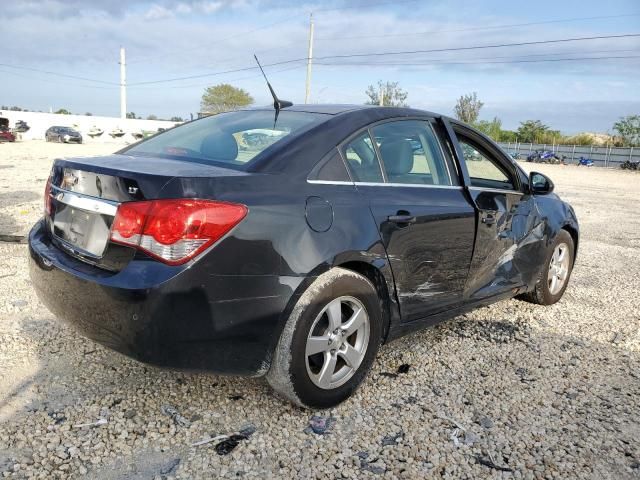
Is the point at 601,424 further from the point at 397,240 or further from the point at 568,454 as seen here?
the point at 397,240

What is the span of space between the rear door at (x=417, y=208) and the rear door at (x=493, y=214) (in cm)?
13

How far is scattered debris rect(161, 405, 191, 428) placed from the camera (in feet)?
8.56

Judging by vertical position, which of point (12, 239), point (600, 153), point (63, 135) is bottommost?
point (63, 135)

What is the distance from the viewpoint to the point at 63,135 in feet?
129

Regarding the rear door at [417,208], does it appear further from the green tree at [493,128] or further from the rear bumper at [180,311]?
the green tree at [493,128]

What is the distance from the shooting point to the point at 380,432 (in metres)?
2.62

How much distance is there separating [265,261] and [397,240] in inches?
33.6

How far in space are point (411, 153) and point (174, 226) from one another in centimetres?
167

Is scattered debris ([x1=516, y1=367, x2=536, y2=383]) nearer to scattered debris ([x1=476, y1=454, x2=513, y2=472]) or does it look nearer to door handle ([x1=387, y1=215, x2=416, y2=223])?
scattered debris ([x1=476, y1=454, x2=513, y2=472])

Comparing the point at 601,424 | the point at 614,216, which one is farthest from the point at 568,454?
the point at 614,216

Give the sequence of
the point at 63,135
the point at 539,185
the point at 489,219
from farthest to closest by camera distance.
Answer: the point at 63,135 < the point at 539,185 < the point at 489,219

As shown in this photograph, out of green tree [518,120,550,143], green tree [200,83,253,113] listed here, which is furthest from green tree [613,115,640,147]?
green tree [200,83,253,113]

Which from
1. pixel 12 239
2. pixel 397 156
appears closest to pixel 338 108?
pixel 397 156

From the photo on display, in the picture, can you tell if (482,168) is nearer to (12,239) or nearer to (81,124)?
(12,239)
